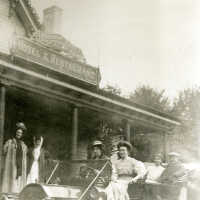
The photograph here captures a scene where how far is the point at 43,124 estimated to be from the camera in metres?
13.7

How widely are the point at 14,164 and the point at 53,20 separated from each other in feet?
50.3

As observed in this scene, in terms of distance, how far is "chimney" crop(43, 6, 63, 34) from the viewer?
74.6 feet

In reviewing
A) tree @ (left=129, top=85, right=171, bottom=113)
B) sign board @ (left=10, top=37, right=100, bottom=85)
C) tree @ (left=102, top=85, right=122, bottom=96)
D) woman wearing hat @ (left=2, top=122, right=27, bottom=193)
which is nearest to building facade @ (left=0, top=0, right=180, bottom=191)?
sign board @ (left=10, top=37, right=100, bottom=85)

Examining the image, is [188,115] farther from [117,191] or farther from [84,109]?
[117,191]

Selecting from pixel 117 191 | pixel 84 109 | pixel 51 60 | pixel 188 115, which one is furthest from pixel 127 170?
pixel 188 115

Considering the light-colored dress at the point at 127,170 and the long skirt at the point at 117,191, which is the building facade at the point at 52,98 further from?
the long skirt at the point at 117,191

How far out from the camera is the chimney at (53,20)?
74.6ft

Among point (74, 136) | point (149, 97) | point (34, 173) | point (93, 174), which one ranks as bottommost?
point (93, 174)

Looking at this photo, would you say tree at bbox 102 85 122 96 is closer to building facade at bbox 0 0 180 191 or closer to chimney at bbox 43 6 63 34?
chimney at bbox 43 6 63 34

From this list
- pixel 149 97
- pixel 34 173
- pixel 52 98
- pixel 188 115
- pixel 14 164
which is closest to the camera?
pixel 14 164

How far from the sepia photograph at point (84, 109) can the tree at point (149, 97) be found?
1719 centimetres

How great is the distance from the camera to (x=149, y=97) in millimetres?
38594

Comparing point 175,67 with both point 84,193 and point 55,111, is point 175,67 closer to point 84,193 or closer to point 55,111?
point 55,111

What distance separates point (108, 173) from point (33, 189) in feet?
4.28
